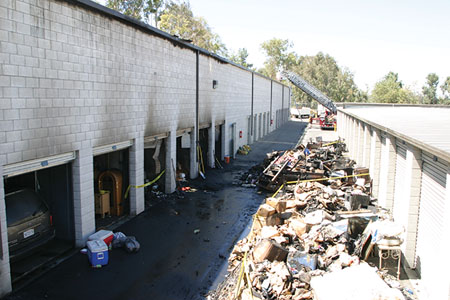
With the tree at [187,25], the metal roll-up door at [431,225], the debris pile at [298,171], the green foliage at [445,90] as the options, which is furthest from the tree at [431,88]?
the metal roll-up door at [431,225]

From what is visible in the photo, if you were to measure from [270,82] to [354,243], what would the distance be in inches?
1555

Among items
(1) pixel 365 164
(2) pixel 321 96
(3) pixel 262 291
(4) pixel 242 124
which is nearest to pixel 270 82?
(2) pixel 321 96

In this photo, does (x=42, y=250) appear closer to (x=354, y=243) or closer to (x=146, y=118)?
(x=146, y=118)

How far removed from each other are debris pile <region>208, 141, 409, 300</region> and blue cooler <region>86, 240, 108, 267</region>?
3188 millimetres

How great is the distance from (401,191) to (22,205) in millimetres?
10431

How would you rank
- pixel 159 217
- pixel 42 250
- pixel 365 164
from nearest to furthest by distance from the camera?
pixel 42 250 < pixel 159 217 < pixel 365 164

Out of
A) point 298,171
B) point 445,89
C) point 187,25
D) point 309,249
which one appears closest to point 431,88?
point 445,89

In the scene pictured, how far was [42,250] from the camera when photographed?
10.5 m

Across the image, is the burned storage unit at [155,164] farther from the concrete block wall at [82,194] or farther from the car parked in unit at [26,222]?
the car parked in unit at [26,222]

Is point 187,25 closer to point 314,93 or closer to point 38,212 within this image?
point 314,93

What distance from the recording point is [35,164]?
908cm

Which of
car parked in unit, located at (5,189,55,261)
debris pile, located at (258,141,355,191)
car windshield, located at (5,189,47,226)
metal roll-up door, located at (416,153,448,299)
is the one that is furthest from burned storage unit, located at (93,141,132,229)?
metal roll-up door, located at (416,153,448,299)

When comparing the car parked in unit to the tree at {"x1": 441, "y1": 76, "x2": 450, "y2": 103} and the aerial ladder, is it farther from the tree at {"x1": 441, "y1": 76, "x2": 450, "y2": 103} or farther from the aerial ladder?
the tree at {"x1": 441, "y1": 76, "x2": 450, "y2": 103}

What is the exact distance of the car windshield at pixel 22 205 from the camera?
29.8 ft
